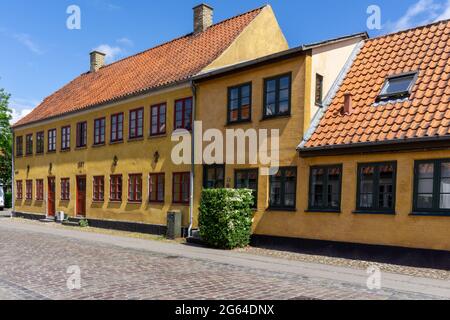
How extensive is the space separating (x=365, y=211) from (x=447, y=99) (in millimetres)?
3604

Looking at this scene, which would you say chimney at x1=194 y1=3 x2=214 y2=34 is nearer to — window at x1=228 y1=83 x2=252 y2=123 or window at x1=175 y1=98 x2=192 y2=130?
window at x1=175 y1=98 x2=192 y2=130

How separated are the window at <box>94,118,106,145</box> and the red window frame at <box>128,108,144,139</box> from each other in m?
2.42

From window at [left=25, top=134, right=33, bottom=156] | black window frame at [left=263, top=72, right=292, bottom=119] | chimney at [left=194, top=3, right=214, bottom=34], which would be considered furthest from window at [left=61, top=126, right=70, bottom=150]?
black window frame at [left=263, top=72, right=292, bottom=119]

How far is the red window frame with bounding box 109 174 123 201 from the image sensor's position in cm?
2027

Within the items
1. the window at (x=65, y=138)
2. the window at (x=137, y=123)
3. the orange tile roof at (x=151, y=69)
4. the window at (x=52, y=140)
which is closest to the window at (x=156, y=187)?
the window at (x=137, y=123)

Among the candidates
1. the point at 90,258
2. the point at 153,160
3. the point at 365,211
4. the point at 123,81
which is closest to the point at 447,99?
the point at 365,211

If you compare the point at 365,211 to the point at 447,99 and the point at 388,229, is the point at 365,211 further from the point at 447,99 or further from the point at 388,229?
the point at 447,99

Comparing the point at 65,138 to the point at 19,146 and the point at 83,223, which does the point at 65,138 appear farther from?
the point at 19,146

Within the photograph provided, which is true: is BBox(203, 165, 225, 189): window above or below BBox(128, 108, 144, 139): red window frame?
below

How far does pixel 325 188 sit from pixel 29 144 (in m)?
22.6

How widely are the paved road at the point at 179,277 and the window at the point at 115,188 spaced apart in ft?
23.1

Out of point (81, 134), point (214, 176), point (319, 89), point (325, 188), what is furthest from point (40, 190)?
point (325, 188)

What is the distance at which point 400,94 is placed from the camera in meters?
11.9

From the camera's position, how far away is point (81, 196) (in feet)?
75.9
